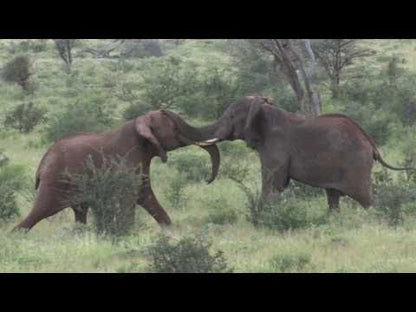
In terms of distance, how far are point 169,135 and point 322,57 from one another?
2003 cm

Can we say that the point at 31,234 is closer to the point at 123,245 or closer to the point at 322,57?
the point at 123,245

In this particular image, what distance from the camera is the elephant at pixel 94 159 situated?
469 inches

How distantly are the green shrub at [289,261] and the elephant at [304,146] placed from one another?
3.06 meters

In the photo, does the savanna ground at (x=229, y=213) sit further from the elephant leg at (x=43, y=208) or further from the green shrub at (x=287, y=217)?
the elephant leg at (x=43, y=208)

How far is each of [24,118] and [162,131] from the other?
13.4m

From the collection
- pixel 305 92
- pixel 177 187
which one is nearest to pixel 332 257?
pixel 177 187

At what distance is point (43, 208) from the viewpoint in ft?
38.9

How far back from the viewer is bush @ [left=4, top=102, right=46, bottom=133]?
24752mm

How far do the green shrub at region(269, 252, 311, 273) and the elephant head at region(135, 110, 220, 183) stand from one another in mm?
3241

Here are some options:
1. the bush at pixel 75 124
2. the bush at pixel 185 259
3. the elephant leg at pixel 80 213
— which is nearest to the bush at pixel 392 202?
the bush at pixel 185 259

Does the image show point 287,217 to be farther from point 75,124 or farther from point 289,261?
point 75,124

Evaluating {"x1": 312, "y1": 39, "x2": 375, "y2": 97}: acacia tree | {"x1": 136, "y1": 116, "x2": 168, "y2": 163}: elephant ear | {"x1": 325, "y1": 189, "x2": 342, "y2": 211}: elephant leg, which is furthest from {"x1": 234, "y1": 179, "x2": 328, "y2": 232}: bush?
{"x1": 312, "y1": 39, "x2": 375, "y2": 97}: acacia tree

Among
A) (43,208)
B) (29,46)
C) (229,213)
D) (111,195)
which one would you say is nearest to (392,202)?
(229,213)

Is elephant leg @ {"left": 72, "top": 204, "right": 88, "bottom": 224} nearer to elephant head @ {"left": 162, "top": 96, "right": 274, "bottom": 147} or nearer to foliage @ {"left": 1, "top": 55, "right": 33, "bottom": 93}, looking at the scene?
elephant head @ {"left": 162, "top": 96, "right": 274, "bottom": 147}
